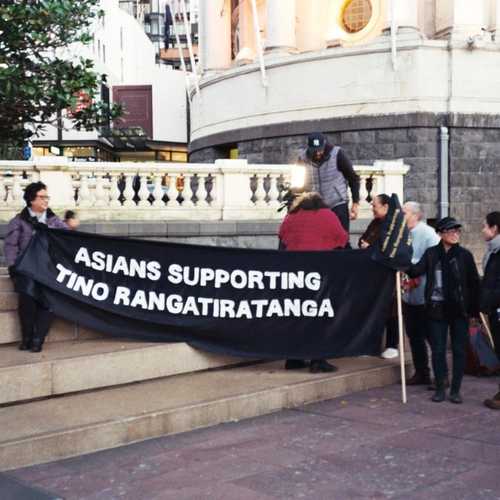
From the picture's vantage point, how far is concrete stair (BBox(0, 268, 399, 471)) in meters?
6.05

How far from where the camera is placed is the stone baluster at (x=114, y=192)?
1533 centimetres

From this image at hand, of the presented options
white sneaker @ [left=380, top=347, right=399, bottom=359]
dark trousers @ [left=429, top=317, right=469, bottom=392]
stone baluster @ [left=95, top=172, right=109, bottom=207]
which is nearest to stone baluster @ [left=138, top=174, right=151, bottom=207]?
stone baluster @ [left=95, top=172, right=109, bottom=207]

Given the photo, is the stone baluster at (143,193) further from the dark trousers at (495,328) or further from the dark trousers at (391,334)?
the dark trousers at (495,328)

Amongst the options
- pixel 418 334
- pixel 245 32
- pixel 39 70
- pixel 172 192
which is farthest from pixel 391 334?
pixel 245 32

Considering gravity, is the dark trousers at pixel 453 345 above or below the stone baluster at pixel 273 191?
below

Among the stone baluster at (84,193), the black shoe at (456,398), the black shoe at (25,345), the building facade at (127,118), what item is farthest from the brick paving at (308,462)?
the building facade at (127,118)

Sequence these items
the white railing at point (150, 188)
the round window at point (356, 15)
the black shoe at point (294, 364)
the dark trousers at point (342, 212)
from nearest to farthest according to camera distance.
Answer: the black shoe at point (294, 364) → the dark trousers at point (342, 212) → the white railing at point (150, 188) → the round window at point (356, 15)

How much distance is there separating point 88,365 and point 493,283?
3.62 m

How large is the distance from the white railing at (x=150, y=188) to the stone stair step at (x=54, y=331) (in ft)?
24.1

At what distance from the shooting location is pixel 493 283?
24.1ft

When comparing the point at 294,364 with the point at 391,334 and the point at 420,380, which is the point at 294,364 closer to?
the point at 420,380

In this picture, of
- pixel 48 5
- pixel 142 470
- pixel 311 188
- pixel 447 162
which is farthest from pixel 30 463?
pixel 447 162

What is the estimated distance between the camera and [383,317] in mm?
8508

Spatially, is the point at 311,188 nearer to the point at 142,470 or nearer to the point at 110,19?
the point at 142,470
